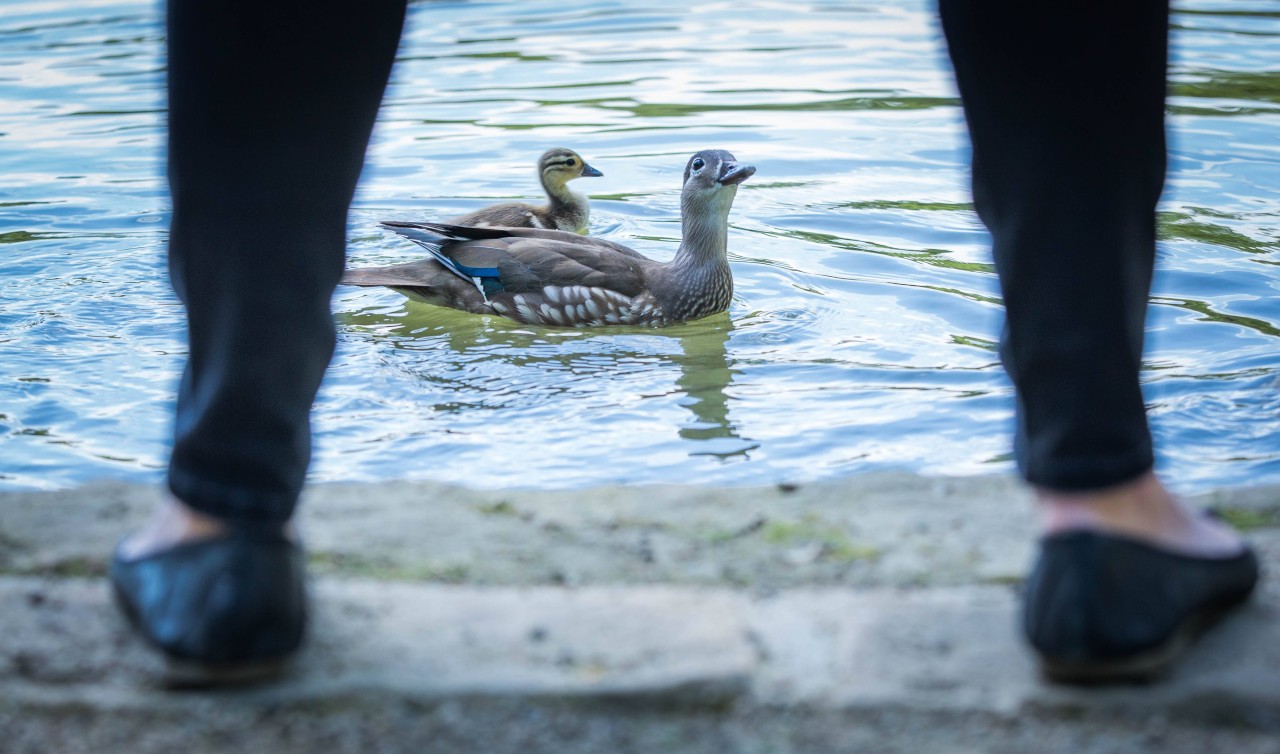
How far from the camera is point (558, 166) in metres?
8.11

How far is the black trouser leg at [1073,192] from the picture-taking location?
1.99 meters

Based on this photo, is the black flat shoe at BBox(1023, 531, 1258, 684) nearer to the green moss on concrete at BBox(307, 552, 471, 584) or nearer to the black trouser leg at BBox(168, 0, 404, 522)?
the green moss on concrete at BBox(307, 552, 471, 584)

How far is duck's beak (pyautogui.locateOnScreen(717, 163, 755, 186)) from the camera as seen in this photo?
6805 millimetres

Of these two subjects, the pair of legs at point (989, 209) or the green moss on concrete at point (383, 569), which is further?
the green moss on concrete at point (383, 569)

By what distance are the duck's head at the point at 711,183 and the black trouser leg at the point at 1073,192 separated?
485 centimetres

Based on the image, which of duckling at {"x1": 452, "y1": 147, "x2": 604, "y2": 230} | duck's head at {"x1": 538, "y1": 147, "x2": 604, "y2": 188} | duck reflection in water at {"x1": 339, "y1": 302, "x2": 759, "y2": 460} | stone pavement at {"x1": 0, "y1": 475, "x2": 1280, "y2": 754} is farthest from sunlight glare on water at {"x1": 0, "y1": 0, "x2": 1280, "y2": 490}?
stone pavement at {"x1": 0, "y1": 475, "x2": 1280, "y2": 754}

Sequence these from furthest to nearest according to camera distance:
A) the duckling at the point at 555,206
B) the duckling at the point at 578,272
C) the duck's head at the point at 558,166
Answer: the duck's head at the point at 558,166 < the duckling at the point at 555,206 < the duckling at the point at 578,272

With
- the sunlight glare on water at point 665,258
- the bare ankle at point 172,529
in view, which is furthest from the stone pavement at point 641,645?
the sunlight glare on water at point 665,258

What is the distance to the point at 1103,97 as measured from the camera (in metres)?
2.00

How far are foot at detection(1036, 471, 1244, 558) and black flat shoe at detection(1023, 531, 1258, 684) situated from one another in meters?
0.02

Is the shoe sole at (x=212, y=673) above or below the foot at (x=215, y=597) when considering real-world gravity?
below

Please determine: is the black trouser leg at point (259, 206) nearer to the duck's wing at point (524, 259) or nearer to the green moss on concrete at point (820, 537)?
the green moss on concrete at point (820, 537)

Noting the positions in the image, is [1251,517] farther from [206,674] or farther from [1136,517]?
[206,674]

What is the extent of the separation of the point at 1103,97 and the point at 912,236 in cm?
539
